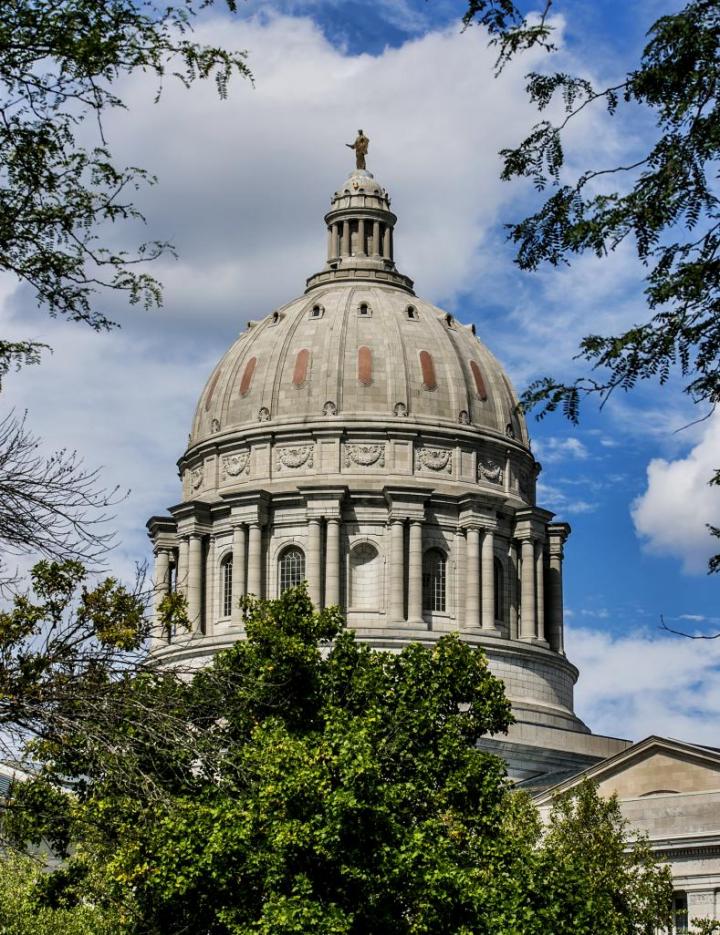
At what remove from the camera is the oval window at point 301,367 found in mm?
99438

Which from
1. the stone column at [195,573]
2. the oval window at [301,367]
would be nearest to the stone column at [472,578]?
the oval window at [301,367]

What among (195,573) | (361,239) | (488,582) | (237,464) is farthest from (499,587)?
(361,239)

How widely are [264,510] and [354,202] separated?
23345 millimetres

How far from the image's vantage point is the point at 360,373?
99188 mm

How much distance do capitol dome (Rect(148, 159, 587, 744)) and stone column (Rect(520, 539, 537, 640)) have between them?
123 millimetres

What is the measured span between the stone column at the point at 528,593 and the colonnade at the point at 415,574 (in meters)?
0.05

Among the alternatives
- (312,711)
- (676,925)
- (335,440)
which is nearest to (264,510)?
(335,440)

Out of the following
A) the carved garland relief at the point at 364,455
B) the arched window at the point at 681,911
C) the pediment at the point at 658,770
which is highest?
the carved garland relief at the point at 364,455

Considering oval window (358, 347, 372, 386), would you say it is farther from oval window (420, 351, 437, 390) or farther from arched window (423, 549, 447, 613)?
arched window (423, 549, 447, 613)

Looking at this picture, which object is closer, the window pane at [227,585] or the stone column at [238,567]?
the stone column at [238,567]

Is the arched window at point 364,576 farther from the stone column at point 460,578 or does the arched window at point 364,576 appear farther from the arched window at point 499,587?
the arched window at point 499,587

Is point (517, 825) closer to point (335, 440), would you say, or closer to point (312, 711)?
point (312, 711)

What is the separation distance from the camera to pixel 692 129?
16.7m

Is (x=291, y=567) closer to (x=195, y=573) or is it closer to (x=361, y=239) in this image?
(x=195, y=573)
